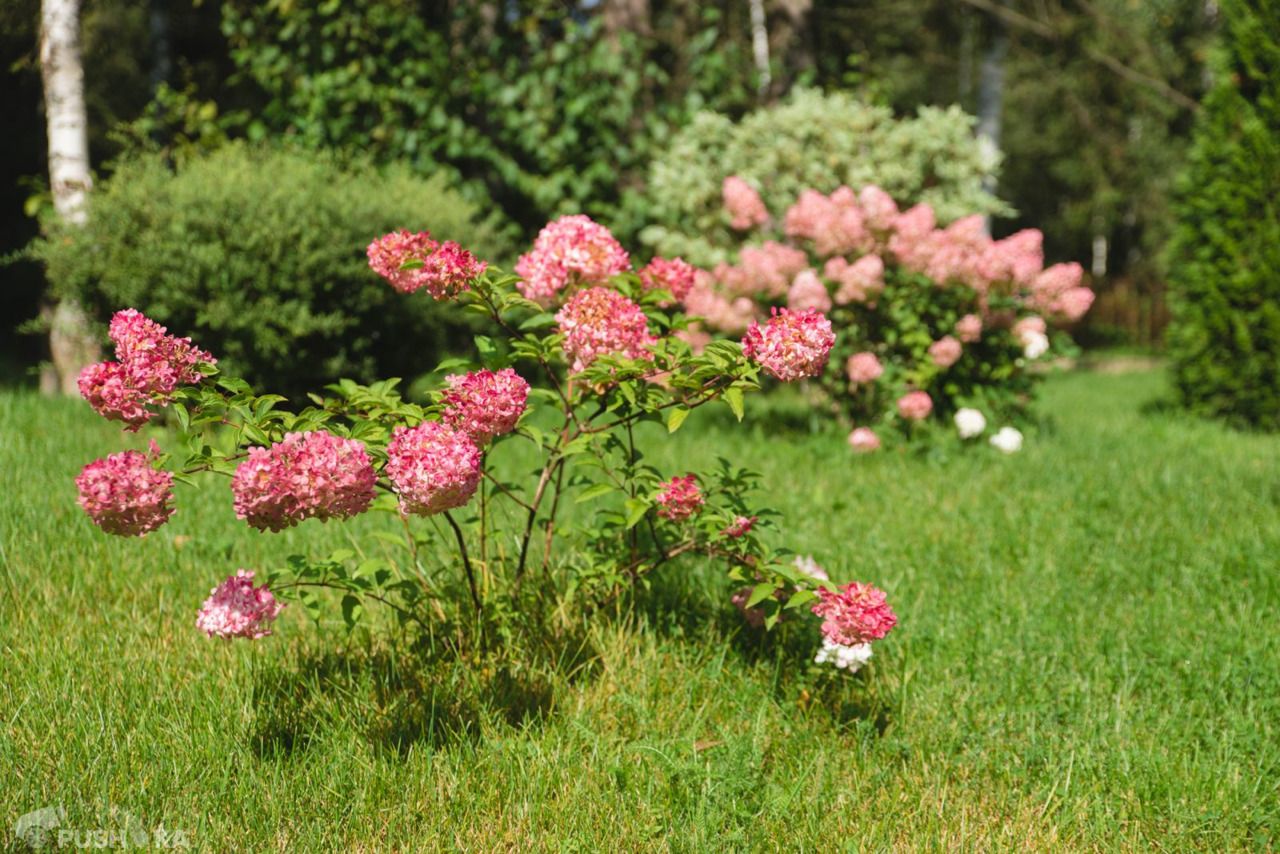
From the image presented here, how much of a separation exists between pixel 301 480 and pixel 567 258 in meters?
1.05

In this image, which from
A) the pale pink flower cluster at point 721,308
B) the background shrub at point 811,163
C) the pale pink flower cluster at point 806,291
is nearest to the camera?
the pale pink flower cluster at point 806,291

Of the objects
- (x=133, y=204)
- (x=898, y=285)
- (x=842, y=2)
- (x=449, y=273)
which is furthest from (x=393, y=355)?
(x=842, y=2)

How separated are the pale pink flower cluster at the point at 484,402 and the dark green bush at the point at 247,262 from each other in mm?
3564

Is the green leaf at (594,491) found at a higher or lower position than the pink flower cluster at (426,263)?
lower

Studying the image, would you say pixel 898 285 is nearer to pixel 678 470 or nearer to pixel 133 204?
pixel 678 470

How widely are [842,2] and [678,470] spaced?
11530 millimetres

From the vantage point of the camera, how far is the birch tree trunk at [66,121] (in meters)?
6.09

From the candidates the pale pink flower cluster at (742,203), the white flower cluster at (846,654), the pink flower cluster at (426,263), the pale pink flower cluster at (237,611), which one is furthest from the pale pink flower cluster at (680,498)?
the pale pink flower cluster at (742,203)

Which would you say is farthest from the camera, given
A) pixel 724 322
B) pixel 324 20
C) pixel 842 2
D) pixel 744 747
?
pixel 842 2

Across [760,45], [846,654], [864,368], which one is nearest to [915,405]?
[864,368]

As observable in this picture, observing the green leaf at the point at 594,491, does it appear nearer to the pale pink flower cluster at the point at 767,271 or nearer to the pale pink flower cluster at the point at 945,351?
the pale pink flower cluster at the point at 767,271

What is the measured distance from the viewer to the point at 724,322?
Answer: 19.5 feet

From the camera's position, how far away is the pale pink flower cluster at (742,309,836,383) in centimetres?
218

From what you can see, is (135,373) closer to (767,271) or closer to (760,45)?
(767,271)
